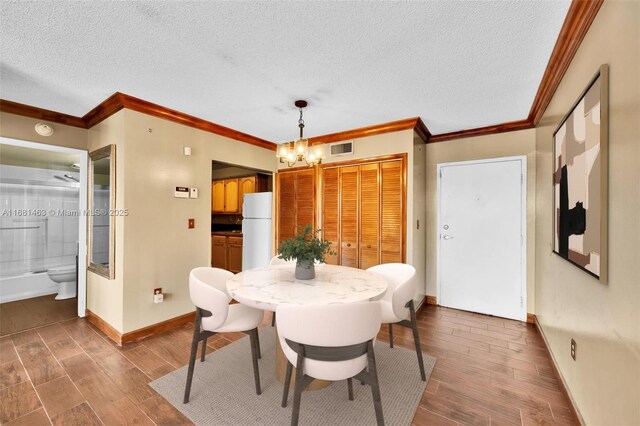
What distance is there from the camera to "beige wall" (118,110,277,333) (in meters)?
2.77

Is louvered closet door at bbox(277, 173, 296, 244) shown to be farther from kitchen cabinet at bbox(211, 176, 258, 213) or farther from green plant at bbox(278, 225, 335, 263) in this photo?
green plant at bbox(278, 225, 335, 263)

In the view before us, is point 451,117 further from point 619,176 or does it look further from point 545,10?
point 619,176

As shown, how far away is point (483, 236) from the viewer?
3.58 metres

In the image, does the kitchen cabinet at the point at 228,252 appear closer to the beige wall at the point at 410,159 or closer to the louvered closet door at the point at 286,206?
the louvered closet door at the point at 286,206

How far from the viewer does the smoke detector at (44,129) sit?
291cm

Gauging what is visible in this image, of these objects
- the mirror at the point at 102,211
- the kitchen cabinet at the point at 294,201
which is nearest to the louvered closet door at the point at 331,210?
the kitchen cabinet at the point at 294,201

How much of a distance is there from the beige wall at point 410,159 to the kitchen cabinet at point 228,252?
2512 millimetres

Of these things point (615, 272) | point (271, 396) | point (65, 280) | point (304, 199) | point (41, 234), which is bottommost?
point (271, 396)

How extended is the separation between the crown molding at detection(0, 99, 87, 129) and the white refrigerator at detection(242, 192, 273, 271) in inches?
93.1

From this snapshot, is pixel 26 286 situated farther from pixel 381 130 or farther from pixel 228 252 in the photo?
pixel 381 130

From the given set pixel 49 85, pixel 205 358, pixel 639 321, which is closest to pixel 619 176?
pixel 639 321

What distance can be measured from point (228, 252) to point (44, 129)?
3.05 m

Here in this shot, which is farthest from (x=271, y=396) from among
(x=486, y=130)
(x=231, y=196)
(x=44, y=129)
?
(x=231, y=196)

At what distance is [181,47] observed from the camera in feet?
6.19
